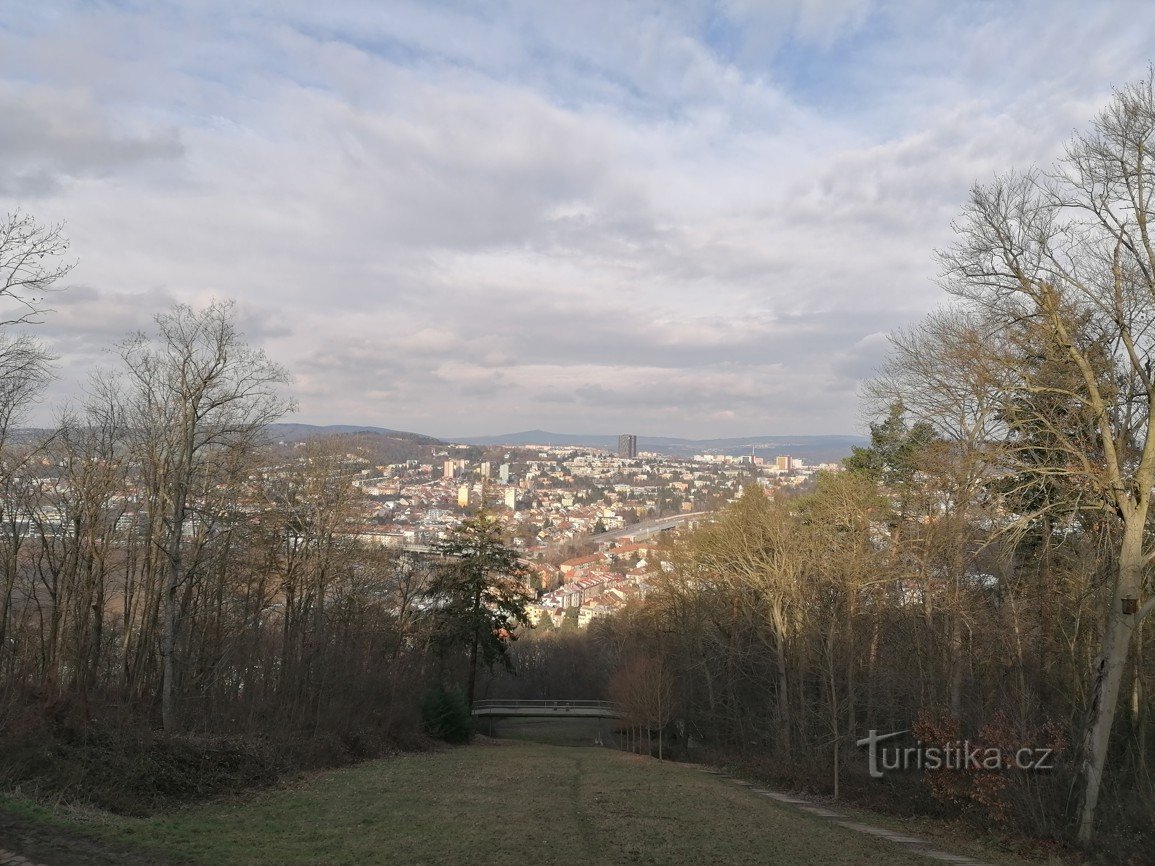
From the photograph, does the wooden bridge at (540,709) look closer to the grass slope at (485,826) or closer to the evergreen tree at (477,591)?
the evergreen tree at (477,591)

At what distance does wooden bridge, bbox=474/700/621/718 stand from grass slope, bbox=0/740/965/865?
2869cm

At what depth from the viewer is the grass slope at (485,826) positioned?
9.98 meters

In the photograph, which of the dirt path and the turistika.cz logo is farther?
the turistika.cz logo

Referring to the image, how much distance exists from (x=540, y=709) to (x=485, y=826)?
1496 inches

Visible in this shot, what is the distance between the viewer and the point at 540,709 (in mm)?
48500

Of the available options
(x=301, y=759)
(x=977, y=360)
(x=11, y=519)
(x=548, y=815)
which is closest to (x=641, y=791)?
(x=548, y=815)

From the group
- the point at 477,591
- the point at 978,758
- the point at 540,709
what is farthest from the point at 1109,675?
the point at 540,709

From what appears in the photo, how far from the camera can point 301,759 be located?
2036 centimetres

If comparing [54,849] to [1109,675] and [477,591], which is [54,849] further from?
[477,591]

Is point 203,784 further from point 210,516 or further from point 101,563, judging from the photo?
point 101,563

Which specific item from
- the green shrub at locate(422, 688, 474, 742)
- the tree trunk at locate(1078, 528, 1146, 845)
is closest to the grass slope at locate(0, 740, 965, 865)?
the tree trunk at locate(1078, 528, 1146, 845)

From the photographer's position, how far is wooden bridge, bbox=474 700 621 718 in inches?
1859

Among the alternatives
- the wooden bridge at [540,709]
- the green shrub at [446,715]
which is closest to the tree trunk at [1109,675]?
the green shrub at [446,715]

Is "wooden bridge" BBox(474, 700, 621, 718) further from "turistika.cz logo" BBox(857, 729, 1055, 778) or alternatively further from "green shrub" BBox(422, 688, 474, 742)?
"turistika.cz logo" BBox(857, 729, 1055, 778)
